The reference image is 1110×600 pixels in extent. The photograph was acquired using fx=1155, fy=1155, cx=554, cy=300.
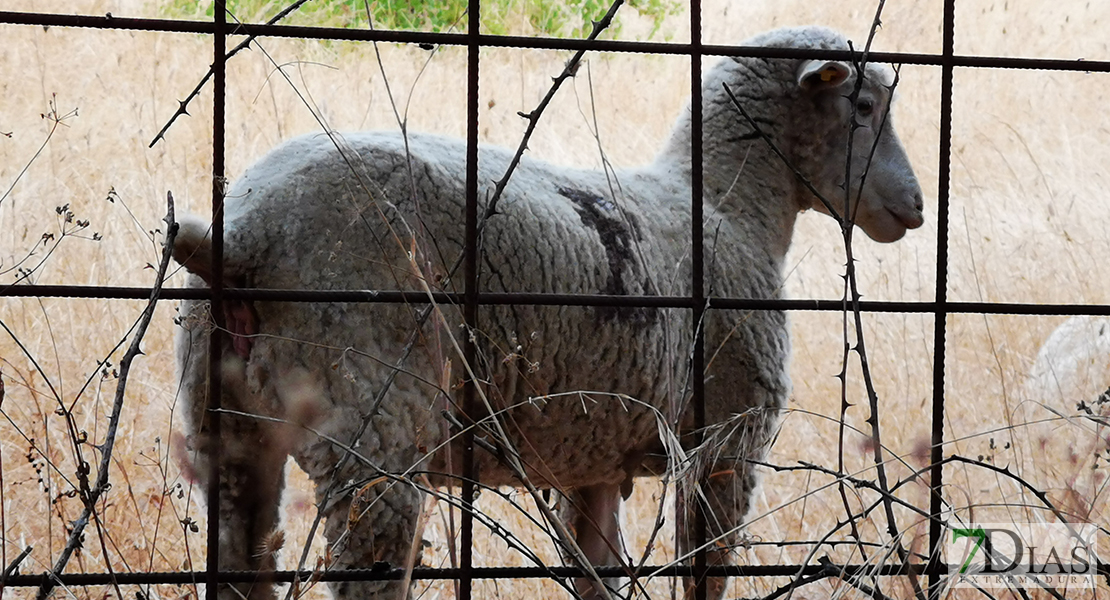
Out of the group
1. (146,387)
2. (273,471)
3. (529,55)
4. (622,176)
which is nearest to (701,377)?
(273,471)

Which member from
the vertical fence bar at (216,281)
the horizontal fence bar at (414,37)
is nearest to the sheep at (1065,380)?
the horizontal fence bar at (414,37)

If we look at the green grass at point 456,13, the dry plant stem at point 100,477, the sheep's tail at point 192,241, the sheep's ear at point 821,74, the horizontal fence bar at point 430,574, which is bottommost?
the horizontal fence bar at point 430,574

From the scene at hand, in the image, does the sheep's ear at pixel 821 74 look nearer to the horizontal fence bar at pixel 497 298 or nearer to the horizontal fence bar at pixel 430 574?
the horizontal fence bar at pixel 497 298

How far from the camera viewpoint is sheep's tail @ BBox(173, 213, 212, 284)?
217cm

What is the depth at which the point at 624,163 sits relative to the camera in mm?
7473

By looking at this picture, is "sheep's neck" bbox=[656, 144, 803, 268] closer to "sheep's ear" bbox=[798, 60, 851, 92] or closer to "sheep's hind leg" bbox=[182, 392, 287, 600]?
"sheep's ear" bbox=[798, 60, 851, 92]

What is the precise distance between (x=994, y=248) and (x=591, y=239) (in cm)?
566

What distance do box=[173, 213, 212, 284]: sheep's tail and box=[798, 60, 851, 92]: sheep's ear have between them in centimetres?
170

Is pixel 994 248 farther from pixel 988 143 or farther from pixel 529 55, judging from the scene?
pixel 529 55

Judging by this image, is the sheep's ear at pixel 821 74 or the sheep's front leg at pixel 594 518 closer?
the sheep's ear at pixel 821 74

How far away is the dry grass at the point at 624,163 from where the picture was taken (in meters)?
5.01

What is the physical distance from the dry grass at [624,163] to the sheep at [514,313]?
139 centimetres

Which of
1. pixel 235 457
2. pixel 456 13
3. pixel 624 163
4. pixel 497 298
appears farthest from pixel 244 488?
pixel 456 13

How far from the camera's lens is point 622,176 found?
3232 mm
